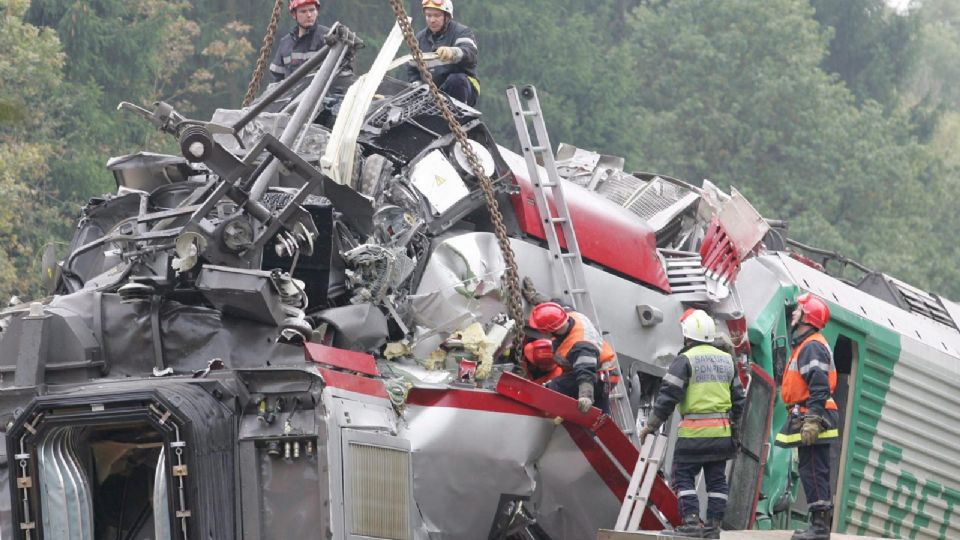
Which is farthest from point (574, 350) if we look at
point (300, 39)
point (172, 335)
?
point (300, 39)

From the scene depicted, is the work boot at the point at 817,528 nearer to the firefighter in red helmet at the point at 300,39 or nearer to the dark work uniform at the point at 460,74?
the dark work uniform at the point at 460,74

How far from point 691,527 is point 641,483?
40cm

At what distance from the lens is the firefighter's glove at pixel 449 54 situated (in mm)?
11625

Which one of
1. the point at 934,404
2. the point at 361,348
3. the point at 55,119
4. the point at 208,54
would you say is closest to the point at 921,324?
the point at 934,404

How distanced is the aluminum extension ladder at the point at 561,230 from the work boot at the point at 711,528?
29.1 inches

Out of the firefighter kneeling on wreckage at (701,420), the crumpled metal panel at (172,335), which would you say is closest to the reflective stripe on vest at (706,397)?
the firefighter kneeling on wreckage at (701,420)

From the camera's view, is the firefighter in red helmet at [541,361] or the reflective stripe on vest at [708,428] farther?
the firefighter in red helmet at [541,361]

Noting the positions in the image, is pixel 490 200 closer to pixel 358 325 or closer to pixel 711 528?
pixel 358 325

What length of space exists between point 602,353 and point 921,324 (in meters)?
4.50

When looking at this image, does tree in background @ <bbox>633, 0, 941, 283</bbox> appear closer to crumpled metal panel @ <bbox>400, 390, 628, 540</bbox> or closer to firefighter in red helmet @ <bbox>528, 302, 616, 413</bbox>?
firefighter in red helmet @ <bbox>528, 302, 616, 413</bbox>

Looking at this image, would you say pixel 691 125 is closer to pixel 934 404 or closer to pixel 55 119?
pixel 55 119

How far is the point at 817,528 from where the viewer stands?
9.57m

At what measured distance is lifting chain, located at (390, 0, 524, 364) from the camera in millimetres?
10133

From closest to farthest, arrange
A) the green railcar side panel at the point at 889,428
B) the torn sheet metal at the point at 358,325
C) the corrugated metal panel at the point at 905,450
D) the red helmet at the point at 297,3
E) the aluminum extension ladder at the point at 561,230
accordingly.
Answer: the torn sheet metal at the point at 358,325, the aluminum extension ladder at the point at 561,230, the green railcar side panel at the point at 889,428, the corrugated metal panel at the point at 905,450, the red helmet at the point at 297,3
